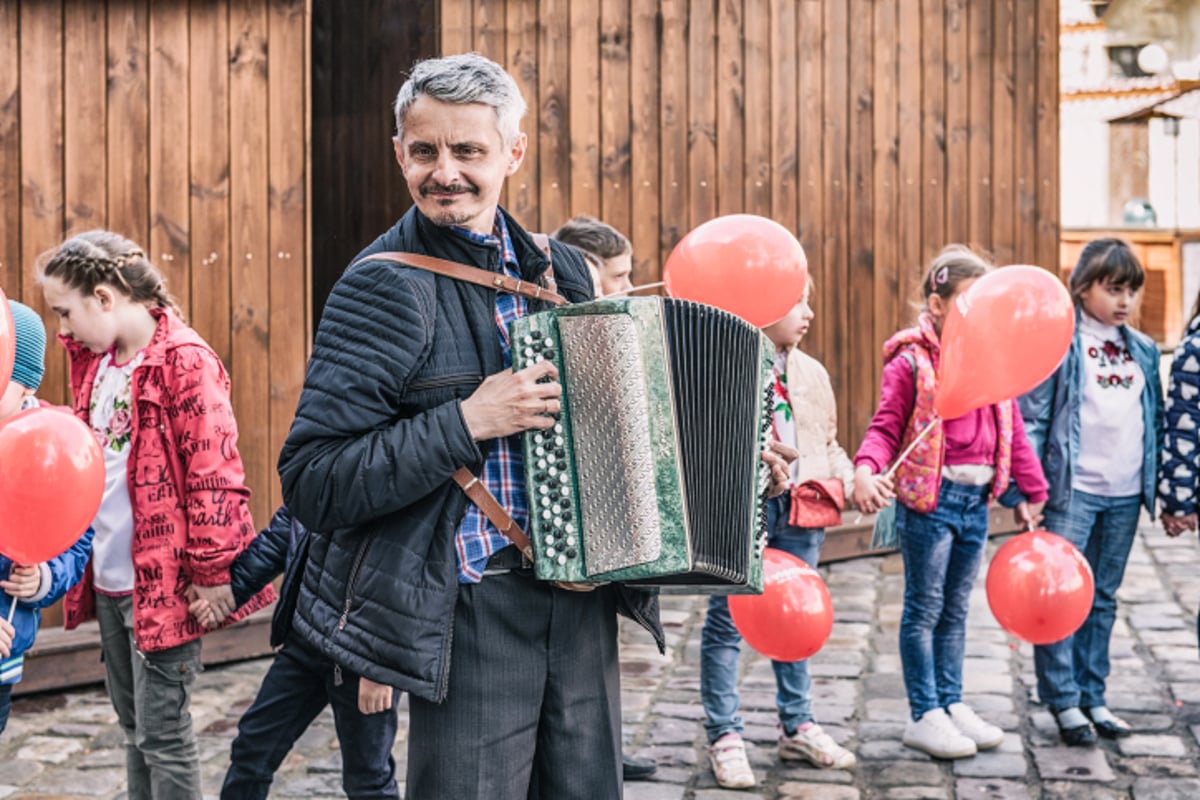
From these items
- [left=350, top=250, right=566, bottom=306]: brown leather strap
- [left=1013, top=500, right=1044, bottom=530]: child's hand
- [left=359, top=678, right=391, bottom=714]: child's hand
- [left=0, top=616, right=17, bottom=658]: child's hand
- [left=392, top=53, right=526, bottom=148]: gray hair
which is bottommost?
[left=1013, top=500, right=1044, bottom=530]: child's hand

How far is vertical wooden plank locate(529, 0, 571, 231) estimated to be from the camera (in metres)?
7.54

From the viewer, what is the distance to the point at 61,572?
146 inches

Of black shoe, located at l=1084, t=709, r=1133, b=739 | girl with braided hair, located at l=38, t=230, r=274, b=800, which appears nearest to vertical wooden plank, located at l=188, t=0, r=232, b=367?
girl with braided hair, located at l=38, t=230, r=274, b=800

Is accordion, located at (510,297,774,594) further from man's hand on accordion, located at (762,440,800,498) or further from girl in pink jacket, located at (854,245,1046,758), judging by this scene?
girl in pink jacket, located at (854,245,1046,758)

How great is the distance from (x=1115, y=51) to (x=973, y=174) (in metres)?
11.2

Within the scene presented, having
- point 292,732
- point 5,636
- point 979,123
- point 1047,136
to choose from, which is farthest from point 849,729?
point 1047,136

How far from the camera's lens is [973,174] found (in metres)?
9.54

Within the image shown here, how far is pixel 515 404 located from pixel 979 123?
24.8 ft

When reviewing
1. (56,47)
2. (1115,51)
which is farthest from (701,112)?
(1115,51)

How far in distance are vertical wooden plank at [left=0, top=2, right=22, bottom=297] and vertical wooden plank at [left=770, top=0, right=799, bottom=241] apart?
4.29 metres

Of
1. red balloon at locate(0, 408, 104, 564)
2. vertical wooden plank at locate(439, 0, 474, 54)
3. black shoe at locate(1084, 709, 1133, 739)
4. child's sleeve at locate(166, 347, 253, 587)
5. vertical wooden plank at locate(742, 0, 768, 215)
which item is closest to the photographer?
red balloon at locate(0, 408, 104, 564)

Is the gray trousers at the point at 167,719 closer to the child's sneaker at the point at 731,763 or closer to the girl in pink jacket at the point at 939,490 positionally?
the child's sneaker at the point at 731,763

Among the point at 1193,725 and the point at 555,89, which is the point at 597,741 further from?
the point at 555,89

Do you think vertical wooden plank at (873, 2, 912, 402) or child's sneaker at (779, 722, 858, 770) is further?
vertical wooden plank at (873, 2, 912, 402)
